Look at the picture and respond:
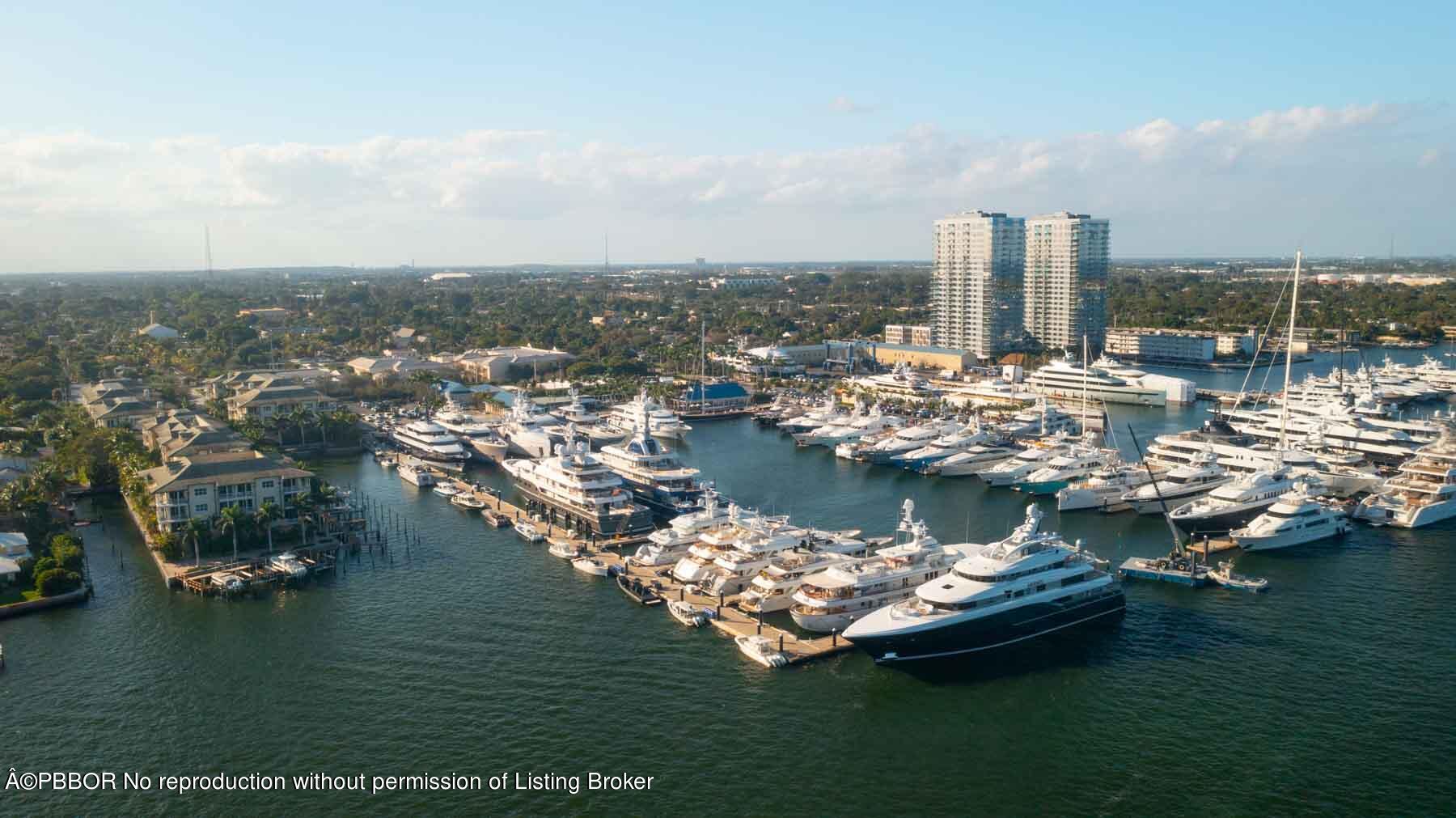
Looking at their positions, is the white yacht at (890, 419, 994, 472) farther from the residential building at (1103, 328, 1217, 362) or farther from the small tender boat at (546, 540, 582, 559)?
the residential building at (1103, 328, 1217, 362)

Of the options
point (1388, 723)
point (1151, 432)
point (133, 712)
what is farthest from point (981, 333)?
point (133, 712)

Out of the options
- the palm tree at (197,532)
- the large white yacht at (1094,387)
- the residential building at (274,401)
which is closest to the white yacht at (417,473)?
the residential building at (274,401)

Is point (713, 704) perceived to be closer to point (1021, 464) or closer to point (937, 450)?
point (1021, 464)

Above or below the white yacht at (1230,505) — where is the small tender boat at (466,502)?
below

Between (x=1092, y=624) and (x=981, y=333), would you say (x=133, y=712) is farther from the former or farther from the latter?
(x=981, y=333)

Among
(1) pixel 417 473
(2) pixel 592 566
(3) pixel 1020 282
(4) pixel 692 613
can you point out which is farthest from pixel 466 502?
(3) pixel 1020 282

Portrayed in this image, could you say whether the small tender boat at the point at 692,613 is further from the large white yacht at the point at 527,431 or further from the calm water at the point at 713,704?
the large white yacht at the point at 527,431

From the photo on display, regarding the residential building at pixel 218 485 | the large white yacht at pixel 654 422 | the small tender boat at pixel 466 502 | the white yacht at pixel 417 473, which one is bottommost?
the small tender boat at pixel 466 502
